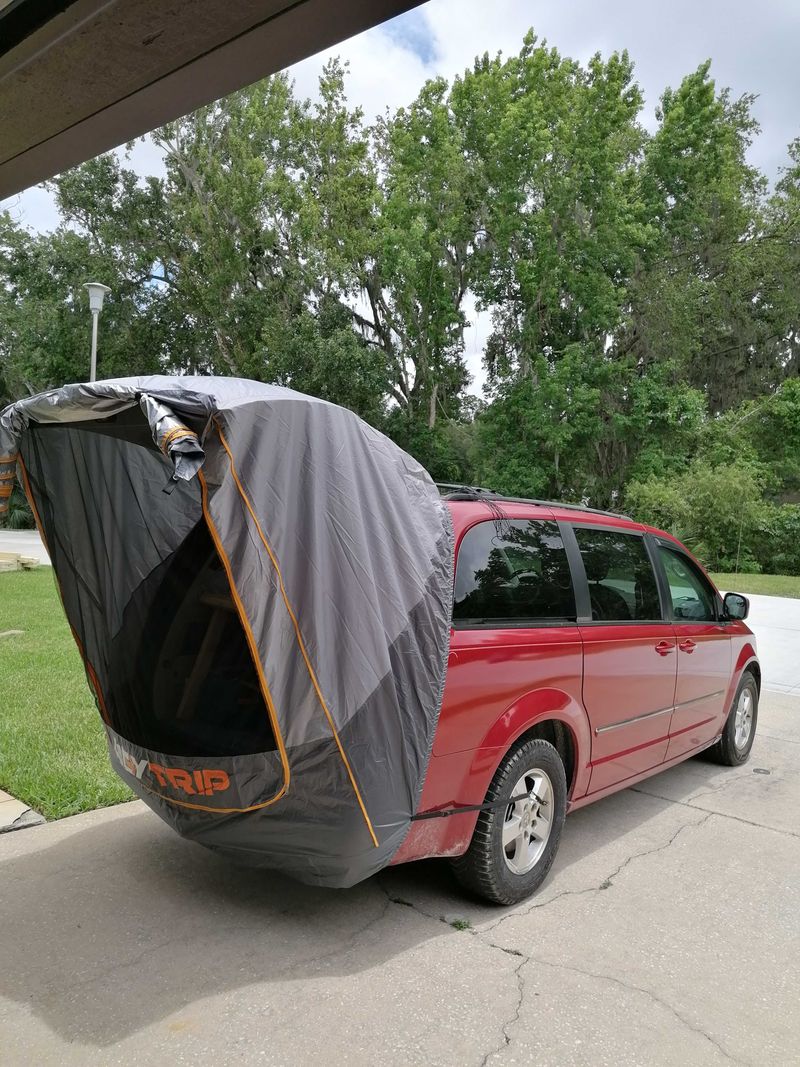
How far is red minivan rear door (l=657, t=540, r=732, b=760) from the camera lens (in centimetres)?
500

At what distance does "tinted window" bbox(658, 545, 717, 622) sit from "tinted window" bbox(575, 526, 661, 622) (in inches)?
11.0

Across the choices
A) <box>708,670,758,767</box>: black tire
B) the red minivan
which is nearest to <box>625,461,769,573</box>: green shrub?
<box>708,670,758,767</box>: black tire

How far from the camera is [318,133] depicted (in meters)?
30.0

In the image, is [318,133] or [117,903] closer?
[117,903]

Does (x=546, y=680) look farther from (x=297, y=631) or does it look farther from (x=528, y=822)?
(x=297, y=631)

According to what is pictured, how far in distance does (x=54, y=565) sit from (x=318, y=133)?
3032cm

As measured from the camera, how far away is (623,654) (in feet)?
14.2

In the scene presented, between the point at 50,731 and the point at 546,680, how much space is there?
3.94m

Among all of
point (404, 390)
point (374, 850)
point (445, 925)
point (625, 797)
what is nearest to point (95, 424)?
point (374, 850)

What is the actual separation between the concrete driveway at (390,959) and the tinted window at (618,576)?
131 cm

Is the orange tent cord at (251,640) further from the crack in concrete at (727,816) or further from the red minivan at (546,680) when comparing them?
the crack in concrete at (727,816)

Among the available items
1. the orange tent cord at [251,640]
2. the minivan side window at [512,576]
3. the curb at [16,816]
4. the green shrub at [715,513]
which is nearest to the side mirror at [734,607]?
the minivan side window at [512,576]

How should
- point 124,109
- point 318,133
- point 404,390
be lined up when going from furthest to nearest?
point 404,390
point 318,133
point 124,109

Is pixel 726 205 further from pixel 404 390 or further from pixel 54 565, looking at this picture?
pixel 54 565
